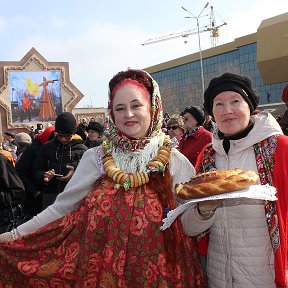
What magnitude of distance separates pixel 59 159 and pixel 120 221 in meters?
→ 2.72

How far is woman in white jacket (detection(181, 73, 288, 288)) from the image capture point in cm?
198

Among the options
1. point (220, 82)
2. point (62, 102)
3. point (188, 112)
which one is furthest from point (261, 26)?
point (220, 82)

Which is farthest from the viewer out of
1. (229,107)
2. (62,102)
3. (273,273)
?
(62,102)

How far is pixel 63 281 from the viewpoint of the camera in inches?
93.6

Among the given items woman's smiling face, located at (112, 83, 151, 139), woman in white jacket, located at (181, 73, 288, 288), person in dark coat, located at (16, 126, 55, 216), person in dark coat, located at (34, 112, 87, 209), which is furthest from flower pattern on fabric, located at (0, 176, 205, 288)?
person in dark coat, located at (16, 126, 55, 216)

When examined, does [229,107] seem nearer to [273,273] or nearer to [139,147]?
[139,147]

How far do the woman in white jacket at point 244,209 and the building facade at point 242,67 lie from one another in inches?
1097

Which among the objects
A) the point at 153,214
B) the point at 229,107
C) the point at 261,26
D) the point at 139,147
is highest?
the point at 261,26

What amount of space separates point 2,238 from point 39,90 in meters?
36.4

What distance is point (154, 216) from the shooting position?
2.23 meters

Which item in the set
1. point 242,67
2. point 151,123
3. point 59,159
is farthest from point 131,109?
point 242,67

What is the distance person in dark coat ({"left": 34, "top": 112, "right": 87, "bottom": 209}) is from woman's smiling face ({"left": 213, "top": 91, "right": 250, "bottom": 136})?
8.96 ft

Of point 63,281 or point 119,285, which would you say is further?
point 63,281

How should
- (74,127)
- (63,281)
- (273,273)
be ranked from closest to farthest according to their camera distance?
(273,273)
(63,281)
(74,127)
